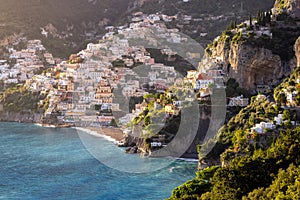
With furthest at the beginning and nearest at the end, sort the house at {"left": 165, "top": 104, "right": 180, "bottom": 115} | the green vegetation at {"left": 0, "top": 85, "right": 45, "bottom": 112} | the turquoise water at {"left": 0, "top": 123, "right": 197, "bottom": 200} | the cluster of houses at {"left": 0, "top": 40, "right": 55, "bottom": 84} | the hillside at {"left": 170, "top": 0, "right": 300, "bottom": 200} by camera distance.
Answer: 1. the cluster of houses at {"left": 0, "top": 40, "right": 55, "bottom": 84}
2. the green vegetation at {"left": 0, "top": 85, "right": 45, "bottom": 112}
3. the house at {"left": 165, "top": 104, "right": 180, "bottom": 115}
4. the turquoise water at {"left": 0, "top": 123, "right": 197, "bottom": 200}
5. the hillside at {"left": 170, "top": 0, "right": 300, "bottom": 200}

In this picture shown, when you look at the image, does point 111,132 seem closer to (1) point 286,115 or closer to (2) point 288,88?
(2) point 288,88

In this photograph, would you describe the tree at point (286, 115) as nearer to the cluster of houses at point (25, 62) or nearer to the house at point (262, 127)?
the house at point (262, 127)

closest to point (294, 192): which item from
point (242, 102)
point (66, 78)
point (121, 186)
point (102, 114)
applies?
point (121, 186)

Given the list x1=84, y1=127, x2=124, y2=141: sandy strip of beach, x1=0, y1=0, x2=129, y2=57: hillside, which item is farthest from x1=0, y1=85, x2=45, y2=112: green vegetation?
x1=0, y1=0, x2=129, y2=57: hillside

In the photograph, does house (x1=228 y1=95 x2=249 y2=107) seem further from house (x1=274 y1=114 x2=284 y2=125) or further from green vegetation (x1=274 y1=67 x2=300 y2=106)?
house (x1=274 y1=114 x2=284 y2=125)

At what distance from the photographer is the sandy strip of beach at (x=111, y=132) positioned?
124 ft

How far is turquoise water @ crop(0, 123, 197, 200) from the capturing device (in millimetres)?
24125

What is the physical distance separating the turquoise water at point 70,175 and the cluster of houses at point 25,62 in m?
21.8

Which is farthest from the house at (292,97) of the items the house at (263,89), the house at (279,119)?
the house at (263,89)

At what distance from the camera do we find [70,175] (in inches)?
1078

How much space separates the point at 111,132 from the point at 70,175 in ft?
41.2

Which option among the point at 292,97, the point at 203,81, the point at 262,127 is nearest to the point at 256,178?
the point at 262,127

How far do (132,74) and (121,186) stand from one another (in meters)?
24.2

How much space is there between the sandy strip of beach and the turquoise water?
1.56 metres
